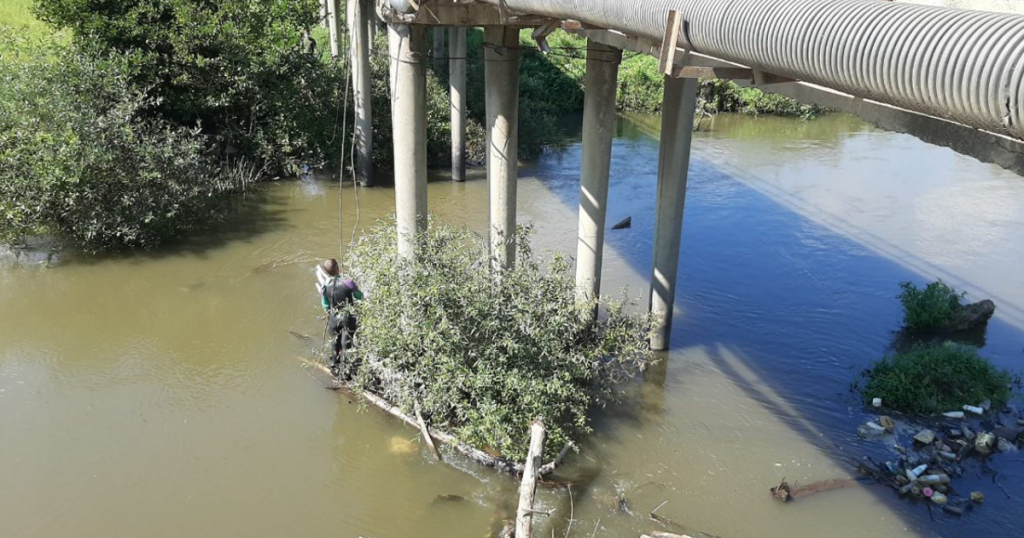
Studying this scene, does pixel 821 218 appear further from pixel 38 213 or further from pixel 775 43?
pixel 38 213

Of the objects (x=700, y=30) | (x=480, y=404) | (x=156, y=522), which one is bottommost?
(x=156, y=522)

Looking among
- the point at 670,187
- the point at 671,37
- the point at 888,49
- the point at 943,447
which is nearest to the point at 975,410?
the point at 943,447

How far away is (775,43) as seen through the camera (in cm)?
372

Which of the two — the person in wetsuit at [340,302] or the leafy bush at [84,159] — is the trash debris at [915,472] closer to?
the person in wetsuit at [340,302]

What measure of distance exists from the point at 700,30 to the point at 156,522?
584 centimetres

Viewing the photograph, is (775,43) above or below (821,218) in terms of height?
above

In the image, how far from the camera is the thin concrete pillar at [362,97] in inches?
579

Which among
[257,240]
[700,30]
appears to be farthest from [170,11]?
[700,30]

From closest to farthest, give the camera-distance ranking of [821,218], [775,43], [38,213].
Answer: [775,43] < [38,213] < [821,218]

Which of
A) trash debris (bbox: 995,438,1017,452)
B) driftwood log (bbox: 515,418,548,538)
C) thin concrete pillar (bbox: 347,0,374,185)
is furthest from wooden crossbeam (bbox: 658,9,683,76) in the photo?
thin concrete pillar (bbox: 347,0,374,185)

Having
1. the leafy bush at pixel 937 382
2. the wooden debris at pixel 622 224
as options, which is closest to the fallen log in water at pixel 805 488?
the leafy bush at pixel 937 382

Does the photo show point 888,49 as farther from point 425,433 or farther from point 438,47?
point 438,47

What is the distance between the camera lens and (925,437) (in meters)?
7.78

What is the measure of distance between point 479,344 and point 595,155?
2.71 metres
